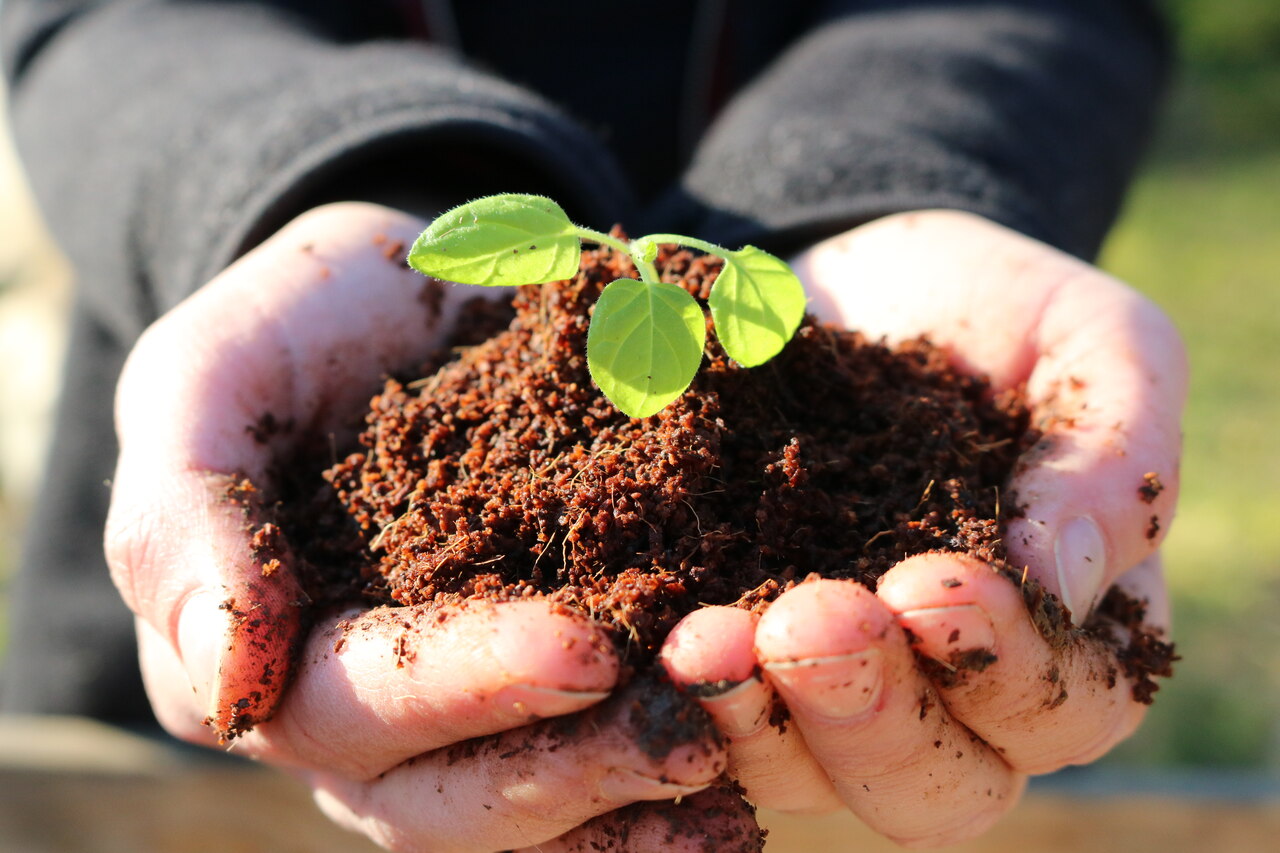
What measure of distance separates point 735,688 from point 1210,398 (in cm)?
549

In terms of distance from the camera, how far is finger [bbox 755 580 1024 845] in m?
1.22

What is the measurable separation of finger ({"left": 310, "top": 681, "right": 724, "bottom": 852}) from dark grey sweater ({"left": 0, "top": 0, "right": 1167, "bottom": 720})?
1.27 meters

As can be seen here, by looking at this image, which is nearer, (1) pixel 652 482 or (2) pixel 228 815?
(1) pixel 652 482

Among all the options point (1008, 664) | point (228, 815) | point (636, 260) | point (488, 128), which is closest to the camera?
point (1008, 664)

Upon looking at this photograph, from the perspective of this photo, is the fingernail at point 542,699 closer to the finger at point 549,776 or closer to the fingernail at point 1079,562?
the finger at point 549,776

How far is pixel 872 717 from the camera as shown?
129cm

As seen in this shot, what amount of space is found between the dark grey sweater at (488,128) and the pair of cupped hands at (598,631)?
0.31 meters

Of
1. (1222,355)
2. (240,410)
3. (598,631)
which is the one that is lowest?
(1222,355)

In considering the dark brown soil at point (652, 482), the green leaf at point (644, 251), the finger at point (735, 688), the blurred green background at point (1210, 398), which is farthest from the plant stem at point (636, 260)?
the blurred green background at point (1210, 398)

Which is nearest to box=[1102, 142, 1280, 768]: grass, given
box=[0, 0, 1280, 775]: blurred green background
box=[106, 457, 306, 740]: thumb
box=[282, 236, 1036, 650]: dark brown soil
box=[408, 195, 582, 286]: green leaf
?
box=[0, 0, 1280, 775]: blurred green background

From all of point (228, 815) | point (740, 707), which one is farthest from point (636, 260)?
point (228, 815)

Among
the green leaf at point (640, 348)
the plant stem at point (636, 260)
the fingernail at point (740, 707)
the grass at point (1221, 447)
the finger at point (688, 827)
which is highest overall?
the plant stem at point (636, 260)

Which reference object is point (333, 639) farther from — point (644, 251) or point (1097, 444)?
point (1097, 444)

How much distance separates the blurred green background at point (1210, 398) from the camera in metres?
4.02
